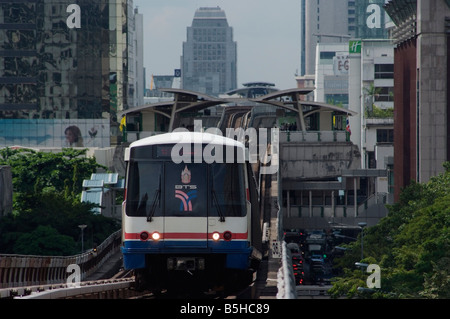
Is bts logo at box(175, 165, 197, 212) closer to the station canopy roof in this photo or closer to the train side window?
the train side window

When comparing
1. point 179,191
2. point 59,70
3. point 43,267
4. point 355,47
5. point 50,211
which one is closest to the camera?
point 179,191

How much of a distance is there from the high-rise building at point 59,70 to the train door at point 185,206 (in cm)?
11069

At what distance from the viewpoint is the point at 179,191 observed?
22.5 m

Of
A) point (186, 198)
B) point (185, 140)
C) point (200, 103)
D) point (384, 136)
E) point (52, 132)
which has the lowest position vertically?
point (186, 198)

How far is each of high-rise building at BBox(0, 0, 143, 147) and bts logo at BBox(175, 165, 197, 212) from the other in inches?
4358

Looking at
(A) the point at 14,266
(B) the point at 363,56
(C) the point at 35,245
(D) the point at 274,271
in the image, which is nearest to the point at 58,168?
(C) the point at 35,245

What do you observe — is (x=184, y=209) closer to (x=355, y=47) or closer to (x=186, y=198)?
(x=186, y=198)

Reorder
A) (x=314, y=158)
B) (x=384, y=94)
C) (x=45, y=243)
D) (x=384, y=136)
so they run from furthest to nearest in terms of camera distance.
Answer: (x=384, y=94), (x=384, y=136), (x=314, y=158), (x=45, y=243)

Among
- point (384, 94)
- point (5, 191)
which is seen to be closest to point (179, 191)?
point (5, 191)

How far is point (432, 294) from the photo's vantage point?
31.0m

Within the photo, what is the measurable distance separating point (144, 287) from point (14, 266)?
13868 millimetres

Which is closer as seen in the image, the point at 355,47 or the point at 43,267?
the point at 43,267

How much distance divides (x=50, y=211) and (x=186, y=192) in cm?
3860

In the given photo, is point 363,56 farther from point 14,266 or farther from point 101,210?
point 14,266
